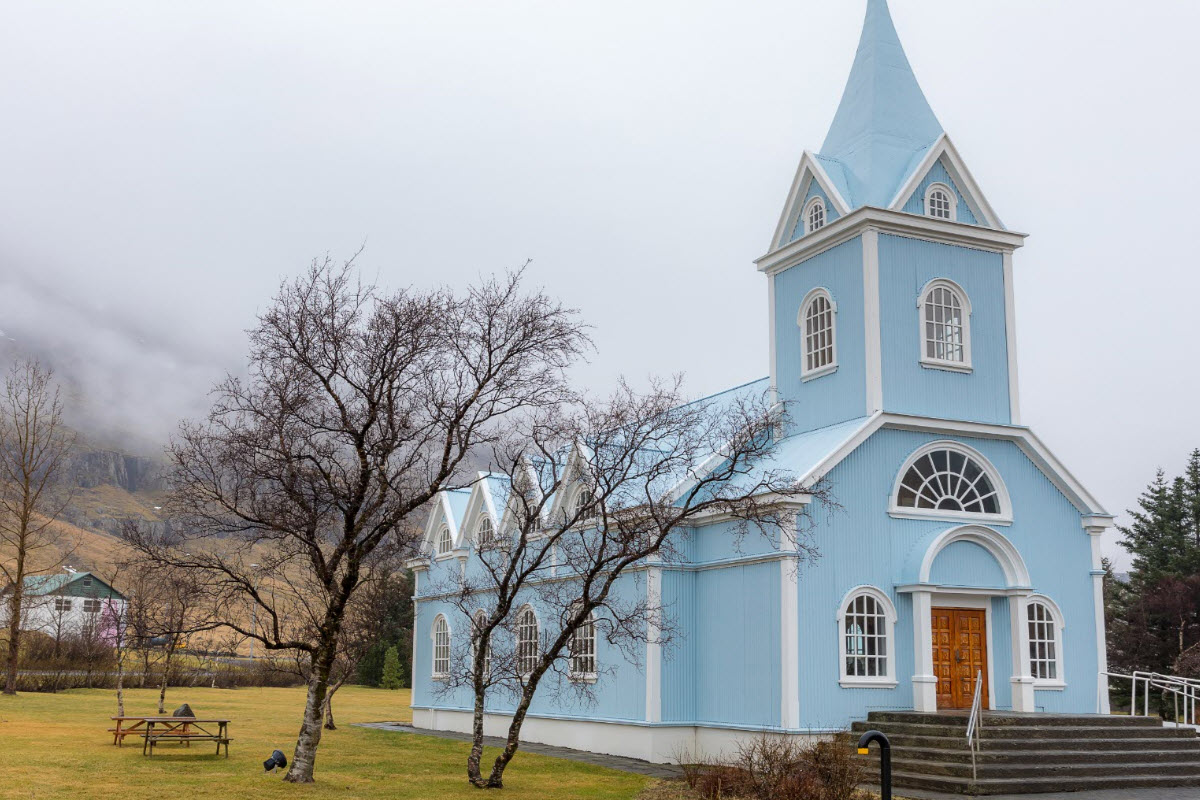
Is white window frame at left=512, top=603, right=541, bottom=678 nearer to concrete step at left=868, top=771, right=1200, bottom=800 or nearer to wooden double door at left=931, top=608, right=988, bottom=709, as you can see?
wooden double door at left=931, top=608, right=988, bottom=709

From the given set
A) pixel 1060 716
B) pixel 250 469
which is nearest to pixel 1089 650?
pixel 1060 716

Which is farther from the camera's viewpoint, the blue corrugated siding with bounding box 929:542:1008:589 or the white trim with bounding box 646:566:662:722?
the white trim with bounding box 646:566:662:722

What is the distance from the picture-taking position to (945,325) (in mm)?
24828

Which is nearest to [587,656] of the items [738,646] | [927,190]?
[738,646]

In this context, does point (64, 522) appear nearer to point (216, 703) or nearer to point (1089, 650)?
point (216, 703)

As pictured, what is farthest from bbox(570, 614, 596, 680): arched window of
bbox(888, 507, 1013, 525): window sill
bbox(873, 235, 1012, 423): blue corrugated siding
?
bbox(873, 235, 1012, 423): blue corrugated siding

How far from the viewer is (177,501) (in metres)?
18.0

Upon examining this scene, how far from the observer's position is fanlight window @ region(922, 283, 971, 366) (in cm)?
2464

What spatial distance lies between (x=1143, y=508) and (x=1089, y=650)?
1232 inches

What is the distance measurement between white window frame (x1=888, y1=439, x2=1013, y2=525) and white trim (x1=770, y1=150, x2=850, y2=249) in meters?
5.23

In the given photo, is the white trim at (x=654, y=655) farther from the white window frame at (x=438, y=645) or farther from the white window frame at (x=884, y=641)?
the white window frame at (x=438, y=645)

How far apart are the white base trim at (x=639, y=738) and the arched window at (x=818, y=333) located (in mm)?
7786

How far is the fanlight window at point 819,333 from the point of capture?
82.2ft

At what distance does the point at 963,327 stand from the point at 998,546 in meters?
4.77
